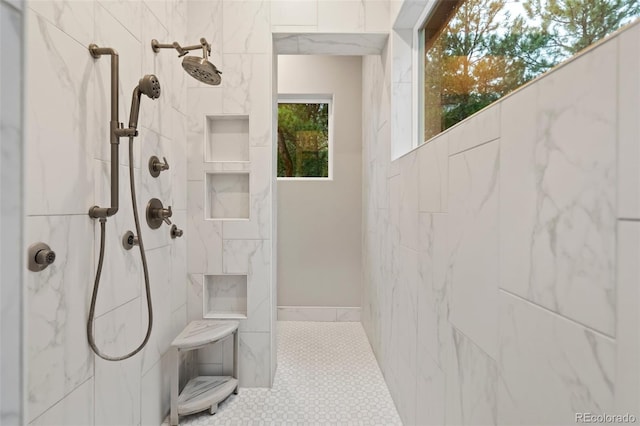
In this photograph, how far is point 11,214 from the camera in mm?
336

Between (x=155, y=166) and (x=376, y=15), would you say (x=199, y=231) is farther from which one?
(x=376, y=15)

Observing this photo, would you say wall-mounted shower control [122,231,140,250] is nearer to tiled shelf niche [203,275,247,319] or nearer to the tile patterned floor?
tiled shelf niche [203,275,247,319]

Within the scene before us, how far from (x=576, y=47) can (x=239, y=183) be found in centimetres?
175

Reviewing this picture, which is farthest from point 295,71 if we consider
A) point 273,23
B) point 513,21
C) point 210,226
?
point 513,21

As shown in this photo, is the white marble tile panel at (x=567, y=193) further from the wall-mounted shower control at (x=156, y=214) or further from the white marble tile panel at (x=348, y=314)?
the white marble tile panel at (x=348, y=314)

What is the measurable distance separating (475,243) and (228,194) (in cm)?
156

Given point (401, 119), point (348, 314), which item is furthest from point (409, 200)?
point (348, 314)

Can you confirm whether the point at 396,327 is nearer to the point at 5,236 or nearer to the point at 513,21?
the point at 513,21

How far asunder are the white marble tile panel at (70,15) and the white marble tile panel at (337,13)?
126 cm

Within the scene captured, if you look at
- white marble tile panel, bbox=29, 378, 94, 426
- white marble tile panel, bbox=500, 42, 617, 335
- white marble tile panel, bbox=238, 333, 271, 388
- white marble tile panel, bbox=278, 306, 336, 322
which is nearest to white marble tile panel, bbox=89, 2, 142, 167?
white marble tile panel, bbox=29, 378, 94, 426

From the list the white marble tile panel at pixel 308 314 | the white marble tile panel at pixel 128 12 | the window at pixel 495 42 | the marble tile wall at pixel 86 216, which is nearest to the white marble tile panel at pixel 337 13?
the window at pixel 495 42

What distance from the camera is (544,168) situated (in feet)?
2.19

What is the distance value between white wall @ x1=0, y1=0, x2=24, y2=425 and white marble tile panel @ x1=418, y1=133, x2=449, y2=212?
111 centimetres

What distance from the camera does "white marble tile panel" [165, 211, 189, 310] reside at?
1.81m
